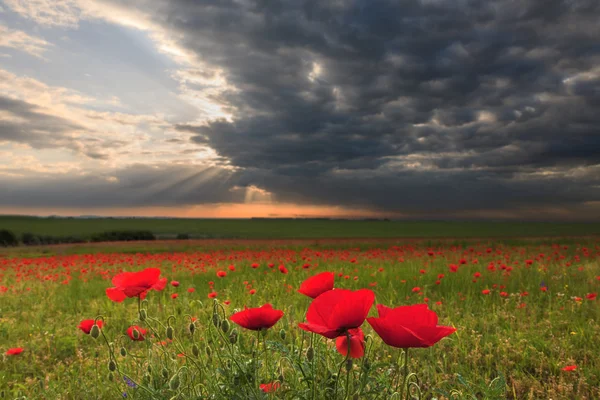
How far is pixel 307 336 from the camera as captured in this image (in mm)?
4039

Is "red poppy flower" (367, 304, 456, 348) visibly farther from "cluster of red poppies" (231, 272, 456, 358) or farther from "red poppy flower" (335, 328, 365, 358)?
"red poppy flower" (335, 328, 365, 358)

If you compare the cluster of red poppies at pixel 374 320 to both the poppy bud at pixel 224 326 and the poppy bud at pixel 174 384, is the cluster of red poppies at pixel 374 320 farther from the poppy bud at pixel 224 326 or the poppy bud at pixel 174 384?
the poppy bud at pixel 174 384

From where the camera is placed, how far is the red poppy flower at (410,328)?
3.71ft

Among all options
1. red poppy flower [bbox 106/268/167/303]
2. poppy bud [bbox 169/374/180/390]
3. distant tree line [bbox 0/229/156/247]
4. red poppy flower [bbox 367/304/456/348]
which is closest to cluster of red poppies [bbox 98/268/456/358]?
red poppy flower [bbox 367/304/456/348]

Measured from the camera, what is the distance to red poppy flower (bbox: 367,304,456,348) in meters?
1.13

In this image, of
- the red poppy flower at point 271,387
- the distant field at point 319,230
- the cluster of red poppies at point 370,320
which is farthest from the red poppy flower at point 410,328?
the distant field at point 319,230

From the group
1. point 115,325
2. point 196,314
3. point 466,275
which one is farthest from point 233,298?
point 466,275

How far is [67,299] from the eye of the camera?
675cm

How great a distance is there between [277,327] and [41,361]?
8.55 ft

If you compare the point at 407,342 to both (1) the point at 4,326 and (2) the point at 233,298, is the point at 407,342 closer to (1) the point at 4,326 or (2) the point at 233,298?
(2) the point at 233,298

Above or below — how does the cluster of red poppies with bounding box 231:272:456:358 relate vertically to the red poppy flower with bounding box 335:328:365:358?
above

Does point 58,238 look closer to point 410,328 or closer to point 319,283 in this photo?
point 319,283

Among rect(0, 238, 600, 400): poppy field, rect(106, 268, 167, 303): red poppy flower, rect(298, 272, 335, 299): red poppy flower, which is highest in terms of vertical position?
rect(298, 272, 335, 299): red poppy flower

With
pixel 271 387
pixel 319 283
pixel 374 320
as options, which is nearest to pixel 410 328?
pixel 374 320
